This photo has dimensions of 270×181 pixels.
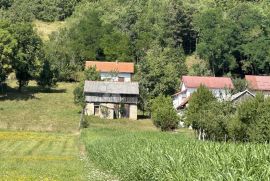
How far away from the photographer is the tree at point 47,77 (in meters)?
96.9

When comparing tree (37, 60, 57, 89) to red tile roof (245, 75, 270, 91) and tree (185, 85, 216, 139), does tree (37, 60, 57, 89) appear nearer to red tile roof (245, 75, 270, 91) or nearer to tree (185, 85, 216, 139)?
red tile roof (245, 75, 270, 91)

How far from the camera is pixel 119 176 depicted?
81.3ft

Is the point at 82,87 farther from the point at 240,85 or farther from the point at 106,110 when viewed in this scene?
the point at 240,85

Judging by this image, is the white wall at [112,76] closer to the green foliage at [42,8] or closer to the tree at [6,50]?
the tree at [6,50]

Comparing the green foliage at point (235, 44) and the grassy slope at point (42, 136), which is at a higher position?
the green foliage at point (235, 44)

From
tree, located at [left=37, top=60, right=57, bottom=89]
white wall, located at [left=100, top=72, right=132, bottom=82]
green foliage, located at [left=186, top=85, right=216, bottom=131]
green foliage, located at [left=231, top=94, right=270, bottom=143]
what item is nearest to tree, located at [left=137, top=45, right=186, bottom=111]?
white wall, located at [left=100, top=72, right=132, bottom=82]

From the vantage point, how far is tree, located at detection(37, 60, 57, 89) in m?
96.9

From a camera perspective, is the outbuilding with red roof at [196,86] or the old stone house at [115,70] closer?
the outbuilding with red roof at [196,86]

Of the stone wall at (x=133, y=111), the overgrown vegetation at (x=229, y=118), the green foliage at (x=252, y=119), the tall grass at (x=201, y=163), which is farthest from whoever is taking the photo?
the stone wall at (x=133, y=111)

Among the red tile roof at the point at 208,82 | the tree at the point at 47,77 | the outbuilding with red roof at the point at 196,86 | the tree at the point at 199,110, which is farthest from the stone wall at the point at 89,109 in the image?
the tree at the point at 199,110

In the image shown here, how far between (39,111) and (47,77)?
60.2 ft

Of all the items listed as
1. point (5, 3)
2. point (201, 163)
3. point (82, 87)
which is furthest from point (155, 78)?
point (5, 3)

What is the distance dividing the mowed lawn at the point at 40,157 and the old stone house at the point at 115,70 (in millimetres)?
40285

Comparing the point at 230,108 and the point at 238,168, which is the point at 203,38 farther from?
the point at 238,168
